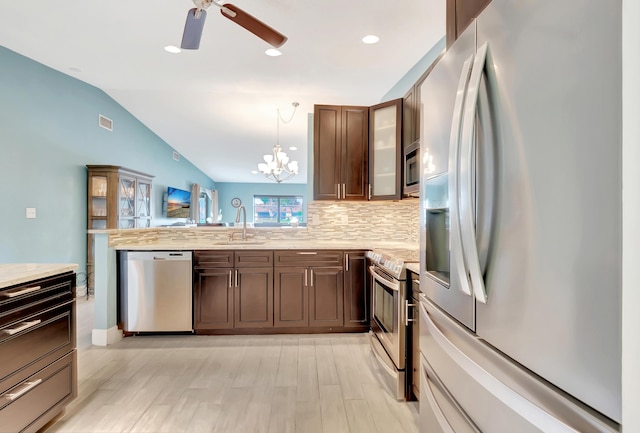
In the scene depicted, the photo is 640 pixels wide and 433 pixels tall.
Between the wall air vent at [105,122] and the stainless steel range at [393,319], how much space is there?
17.5ft

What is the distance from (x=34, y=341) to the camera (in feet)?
5.42

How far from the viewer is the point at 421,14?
2.63m

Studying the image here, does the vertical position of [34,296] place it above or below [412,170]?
below

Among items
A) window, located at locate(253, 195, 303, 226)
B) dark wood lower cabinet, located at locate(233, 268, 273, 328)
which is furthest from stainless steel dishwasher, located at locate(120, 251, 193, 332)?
window, located at locate(253, 195, 303, 226)

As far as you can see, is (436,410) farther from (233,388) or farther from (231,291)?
(231,291)

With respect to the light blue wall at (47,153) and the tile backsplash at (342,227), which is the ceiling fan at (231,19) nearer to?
the tile backsplash at (342,227)

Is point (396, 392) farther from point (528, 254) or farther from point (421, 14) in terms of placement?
point (421, 14)

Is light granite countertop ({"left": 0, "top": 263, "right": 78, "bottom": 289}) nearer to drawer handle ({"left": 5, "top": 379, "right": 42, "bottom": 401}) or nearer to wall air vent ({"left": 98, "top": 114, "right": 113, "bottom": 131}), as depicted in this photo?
drawer handle ({"left": 5, "top": 379, "right": 42, "bottom": 401})

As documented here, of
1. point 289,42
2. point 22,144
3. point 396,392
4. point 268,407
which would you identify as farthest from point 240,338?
point 22,144

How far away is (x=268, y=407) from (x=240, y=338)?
1.25 metres

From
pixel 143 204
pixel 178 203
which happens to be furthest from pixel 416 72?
pixel 178 203

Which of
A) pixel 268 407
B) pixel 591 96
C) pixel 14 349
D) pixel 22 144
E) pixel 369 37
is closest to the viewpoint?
pixel 591 96

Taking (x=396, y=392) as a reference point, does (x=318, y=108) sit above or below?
above

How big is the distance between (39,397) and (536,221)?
7.60 ft
